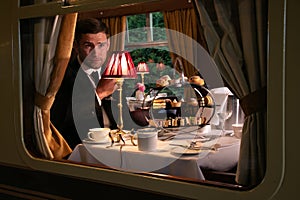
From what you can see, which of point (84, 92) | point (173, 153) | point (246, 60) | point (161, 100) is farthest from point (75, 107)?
point (246, 60)

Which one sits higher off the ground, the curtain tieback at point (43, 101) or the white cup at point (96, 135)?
the curtain tieback at point (43, 101)

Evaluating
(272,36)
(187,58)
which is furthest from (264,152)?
(187,58)

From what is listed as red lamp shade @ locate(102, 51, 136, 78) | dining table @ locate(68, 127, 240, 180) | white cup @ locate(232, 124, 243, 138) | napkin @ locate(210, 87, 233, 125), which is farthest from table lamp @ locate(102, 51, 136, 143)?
white cup @ locate(232, 124, 243, 138)

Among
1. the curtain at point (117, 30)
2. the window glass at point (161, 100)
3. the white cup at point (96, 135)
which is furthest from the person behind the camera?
the white cup at point (96, 135)

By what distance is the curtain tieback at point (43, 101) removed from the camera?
1701 millimetres

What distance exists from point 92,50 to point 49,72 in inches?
9.9

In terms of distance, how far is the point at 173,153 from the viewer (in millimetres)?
1485

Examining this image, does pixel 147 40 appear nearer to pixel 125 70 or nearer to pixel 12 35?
pixel 125 70

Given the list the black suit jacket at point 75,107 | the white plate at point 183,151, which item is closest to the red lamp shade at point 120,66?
the black suit jacket at point 75,107

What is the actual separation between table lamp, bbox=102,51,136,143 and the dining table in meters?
0.12

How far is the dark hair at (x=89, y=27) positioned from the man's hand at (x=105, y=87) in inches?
9.5

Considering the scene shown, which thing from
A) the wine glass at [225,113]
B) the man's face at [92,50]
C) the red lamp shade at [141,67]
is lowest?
the wine glass at [225,113]

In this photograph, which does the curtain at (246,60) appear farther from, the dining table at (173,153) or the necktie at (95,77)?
the necktie at (95,77)

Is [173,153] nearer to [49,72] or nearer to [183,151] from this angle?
[183,151]
